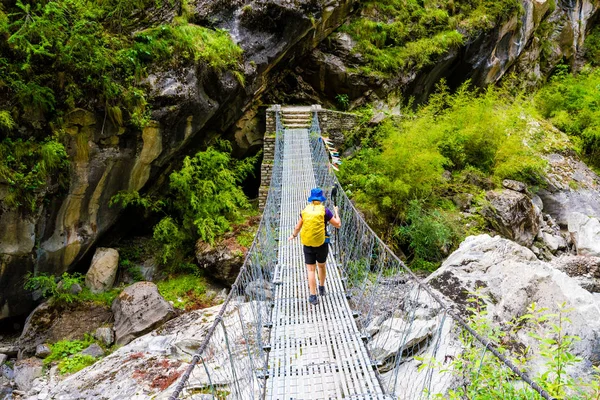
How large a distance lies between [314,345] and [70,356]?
11.9 feet

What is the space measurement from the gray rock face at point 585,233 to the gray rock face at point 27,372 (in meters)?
7.91

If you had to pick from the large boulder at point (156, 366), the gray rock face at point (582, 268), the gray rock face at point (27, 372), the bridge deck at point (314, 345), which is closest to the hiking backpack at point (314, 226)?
the bridge deck at point (314, 345)

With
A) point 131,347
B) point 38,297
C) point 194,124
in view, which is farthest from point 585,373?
point 38,297

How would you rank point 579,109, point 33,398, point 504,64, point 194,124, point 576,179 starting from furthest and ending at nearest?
point 504,64 < point 579,109 < point 576,179 < point 194,124 < point 33,398

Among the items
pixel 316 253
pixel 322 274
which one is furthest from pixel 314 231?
pixel 322 274

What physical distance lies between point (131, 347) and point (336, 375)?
249cm

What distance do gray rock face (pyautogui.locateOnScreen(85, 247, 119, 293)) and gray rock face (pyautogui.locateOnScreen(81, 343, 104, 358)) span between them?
1.03m

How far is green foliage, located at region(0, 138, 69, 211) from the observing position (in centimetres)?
403

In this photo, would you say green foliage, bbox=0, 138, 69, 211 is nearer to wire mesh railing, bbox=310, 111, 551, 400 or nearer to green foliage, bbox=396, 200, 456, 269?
wire mesh railing, bbox=310, 111, 551, 400

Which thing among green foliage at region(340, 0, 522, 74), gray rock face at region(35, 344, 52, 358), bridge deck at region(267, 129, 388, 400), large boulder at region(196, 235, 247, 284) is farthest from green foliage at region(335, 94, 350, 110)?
gray rock face at region(35, 344, 52, 358)

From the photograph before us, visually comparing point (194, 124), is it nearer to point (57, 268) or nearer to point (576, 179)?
point (57, 268)

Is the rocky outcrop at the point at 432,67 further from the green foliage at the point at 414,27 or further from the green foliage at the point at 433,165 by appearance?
the green foliage at the point at 433,165

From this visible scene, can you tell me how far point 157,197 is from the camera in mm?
5910

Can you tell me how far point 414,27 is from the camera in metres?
9.03
